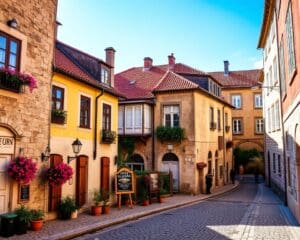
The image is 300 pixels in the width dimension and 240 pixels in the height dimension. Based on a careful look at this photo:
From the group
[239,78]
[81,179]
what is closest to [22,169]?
[81,179]

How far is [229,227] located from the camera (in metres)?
11.4

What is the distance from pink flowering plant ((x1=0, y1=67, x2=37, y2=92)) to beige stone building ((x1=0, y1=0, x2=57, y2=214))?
117 mm

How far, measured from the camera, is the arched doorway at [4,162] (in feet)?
32.2

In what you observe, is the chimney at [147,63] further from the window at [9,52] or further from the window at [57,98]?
the window at [9,52]

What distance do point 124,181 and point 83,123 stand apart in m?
3.68

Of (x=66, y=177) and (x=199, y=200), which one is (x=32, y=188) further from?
(x=199, y=200)

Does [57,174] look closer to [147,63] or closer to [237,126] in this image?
[147,63]

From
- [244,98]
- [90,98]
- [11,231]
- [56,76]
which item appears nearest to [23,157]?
[11,231]

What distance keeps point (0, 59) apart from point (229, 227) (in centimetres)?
975

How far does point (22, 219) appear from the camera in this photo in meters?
9.77


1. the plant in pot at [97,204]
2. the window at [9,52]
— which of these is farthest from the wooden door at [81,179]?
the window at [9,52]

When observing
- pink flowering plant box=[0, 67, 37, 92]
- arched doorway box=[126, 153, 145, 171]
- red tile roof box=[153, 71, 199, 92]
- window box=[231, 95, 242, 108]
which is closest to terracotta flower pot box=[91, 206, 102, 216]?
pink flowering plant box=[0, 67, 37, 92]

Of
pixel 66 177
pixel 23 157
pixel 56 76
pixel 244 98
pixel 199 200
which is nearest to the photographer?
pixel 23 157

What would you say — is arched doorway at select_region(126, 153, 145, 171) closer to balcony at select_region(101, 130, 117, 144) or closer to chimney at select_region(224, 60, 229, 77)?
balcony at select_region(101, 130, 117, 144)
